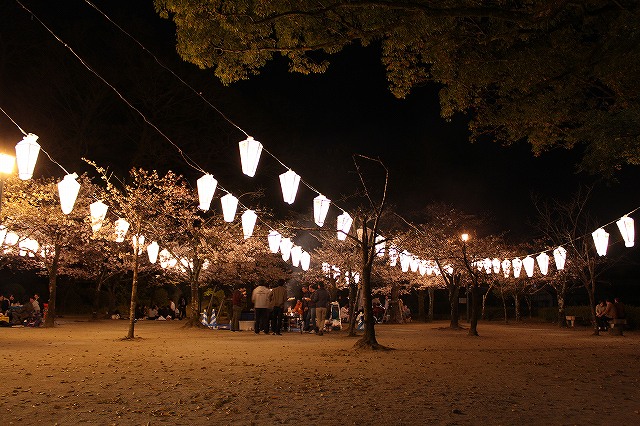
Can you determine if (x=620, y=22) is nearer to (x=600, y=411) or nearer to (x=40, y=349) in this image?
(x=600, y=411)

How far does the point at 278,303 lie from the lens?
17.2 m

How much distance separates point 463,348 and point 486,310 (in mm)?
25782

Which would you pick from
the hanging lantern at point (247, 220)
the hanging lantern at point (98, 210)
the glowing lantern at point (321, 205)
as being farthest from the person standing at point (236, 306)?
the hanging lantern at point (98, 210)

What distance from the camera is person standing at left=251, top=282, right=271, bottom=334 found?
1680cm

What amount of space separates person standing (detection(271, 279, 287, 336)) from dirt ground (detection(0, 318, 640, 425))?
456 centimetres

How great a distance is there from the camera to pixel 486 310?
3784 cm

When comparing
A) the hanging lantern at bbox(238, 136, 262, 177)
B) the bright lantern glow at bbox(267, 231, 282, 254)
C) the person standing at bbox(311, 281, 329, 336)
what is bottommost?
the person standing at bbox(311, 281, 329, 336)

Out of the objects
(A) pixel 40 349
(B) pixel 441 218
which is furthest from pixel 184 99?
(A) pixel 40 349

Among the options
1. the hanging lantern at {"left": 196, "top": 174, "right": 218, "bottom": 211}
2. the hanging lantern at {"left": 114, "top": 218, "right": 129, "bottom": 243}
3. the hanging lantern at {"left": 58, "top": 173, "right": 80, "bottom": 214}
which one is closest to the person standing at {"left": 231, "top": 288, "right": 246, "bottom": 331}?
the hanging lantern at {"left": 114, "top": 218, "right": 129, "bottom": 243}

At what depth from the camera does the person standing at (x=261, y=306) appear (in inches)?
661

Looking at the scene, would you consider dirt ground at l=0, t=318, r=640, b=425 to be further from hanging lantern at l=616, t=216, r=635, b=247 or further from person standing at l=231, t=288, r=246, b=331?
person standing at l=231, t=288, r=246, b=331

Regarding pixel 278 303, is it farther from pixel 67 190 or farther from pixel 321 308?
pixel 67 190

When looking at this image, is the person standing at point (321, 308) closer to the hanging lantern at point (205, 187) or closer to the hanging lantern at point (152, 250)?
the hanging lantern at point (205, 187)

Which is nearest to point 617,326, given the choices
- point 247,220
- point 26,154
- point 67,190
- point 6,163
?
point 247,220
